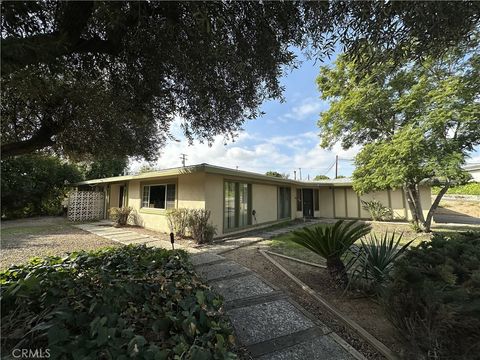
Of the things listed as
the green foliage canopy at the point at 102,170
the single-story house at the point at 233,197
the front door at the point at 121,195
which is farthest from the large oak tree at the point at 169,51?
the green foliage canopy at the point at 102,170

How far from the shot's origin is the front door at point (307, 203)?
1839 centimetres

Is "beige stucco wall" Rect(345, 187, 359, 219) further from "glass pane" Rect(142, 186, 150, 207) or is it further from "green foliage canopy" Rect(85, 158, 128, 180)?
"green foliage canopy" Rect(85, 158, 128, 180)

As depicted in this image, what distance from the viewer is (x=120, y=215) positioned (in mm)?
12234

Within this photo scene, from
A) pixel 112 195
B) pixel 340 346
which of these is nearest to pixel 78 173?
pixel 112 195

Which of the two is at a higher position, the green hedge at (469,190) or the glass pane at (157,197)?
the green hedge at (469,190)

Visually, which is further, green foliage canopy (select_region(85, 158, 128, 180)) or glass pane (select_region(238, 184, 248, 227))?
green foliage canopy (select_region(85, 158, 128, 180))

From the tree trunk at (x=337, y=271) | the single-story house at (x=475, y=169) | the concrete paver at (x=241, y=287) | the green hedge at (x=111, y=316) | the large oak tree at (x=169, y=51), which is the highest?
the single-story house at (x=475, y=169)

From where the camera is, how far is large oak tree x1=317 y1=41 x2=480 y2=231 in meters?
8.13

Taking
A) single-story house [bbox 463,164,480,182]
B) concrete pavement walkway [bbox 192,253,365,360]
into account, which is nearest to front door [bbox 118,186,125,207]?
concrete pavement walkway [bbox 192,253,365,360]

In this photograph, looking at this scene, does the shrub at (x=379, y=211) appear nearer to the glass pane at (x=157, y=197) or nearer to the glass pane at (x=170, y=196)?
the glass pane at (x=170, y=196)

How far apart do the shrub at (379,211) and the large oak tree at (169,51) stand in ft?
44.5

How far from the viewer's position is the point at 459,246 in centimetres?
307

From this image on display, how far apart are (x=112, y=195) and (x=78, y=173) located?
5.32m

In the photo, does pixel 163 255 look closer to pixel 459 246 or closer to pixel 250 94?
pixel 250 94
